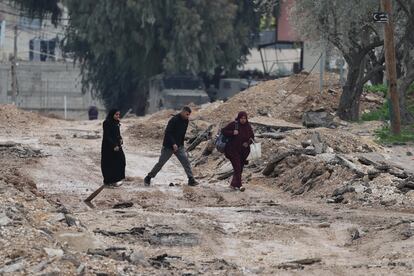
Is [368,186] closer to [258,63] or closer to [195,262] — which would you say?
[195,262]

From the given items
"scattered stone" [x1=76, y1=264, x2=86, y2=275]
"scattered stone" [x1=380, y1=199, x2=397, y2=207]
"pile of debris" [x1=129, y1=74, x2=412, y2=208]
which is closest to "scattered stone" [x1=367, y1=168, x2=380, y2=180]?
"pile of debris" [x1=129, y1=74, x2=412, y2=208]

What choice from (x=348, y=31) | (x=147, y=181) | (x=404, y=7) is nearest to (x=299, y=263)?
(x=147, y=181)

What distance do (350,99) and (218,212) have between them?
1618cm

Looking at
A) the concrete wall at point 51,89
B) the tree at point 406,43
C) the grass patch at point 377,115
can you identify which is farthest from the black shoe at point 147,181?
the concrete wall at point 51,89

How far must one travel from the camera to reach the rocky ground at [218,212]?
10.9 meters

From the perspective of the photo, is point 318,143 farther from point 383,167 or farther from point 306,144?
point 383,167

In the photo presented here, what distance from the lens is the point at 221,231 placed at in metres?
13.7

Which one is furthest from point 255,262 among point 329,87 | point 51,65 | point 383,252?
point 51,65

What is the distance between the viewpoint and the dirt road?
1103 cm

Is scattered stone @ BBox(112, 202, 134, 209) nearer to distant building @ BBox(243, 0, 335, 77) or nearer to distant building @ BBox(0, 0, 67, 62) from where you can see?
distant building @ BBox(243, 0, 335, 77)

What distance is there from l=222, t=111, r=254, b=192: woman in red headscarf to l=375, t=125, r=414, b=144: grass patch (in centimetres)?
632

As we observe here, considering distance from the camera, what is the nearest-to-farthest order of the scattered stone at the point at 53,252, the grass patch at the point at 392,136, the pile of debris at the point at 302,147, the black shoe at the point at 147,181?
the scattered stone at the point at 53,252
the pile of debris at the point at 302,147
the black shoe at the point at 147,181
the grass patch at the point at 392,136

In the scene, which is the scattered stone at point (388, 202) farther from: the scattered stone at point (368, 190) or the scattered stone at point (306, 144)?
the scattered stone at point (306, 144)

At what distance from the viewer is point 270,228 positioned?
551 inches
